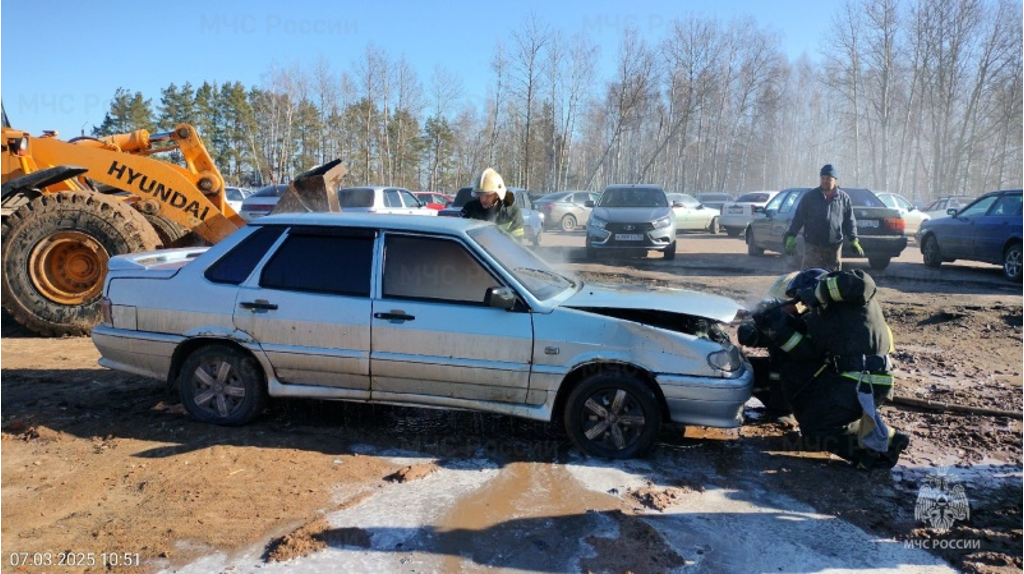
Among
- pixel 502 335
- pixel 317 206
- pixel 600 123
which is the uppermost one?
pixel 600 123

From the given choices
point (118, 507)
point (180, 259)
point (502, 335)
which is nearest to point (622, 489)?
point (502, 335)

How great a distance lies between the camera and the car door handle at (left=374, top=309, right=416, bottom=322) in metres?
4.29

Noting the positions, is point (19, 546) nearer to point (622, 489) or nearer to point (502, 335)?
point (502, 335)

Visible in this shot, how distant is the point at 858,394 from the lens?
4.12 meters

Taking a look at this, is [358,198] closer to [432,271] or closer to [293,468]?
[432,271]

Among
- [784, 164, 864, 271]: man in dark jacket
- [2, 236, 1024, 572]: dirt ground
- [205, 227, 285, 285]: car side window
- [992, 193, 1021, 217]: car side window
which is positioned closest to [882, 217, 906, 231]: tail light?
[992, 193, 1021, 217]: car side window

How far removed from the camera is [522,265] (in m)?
4.70

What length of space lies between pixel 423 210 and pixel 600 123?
125ft

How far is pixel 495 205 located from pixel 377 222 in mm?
2199

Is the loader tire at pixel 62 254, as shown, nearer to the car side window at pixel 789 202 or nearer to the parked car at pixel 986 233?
the car side window at pixel 789 202

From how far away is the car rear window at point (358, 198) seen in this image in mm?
15359

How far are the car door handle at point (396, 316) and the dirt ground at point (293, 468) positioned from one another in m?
0.87

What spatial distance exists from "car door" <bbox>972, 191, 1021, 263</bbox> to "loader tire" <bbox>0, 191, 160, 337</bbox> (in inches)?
529

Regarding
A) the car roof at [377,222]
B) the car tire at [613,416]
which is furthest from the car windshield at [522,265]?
the car tire at [613,416]
